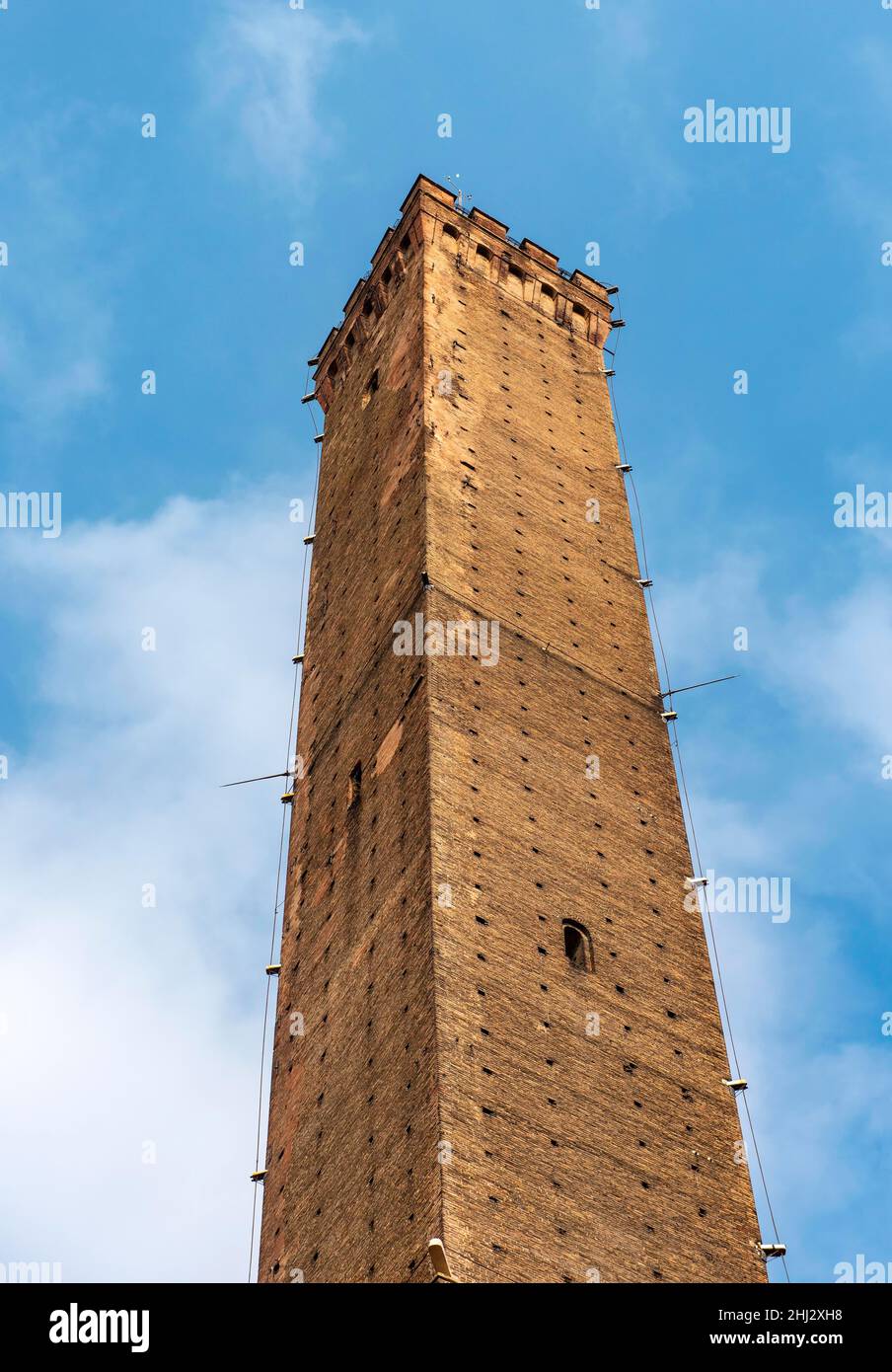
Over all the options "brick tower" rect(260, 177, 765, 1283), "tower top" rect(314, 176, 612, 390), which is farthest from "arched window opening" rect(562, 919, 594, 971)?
"tower top" rect(314, 176, 612, 390)

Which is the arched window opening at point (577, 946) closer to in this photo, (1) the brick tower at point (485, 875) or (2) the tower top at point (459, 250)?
(1) the brick tower at point (485, 875)

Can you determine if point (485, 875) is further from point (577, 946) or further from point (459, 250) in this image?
point (459, 250)

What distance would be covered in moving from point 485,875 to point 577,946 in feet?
3.23

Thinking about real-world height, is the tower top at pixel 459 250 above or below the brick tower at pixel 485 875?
above

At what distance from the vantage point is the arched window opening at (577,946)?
1659 cm

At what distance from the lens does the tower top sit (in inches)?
963

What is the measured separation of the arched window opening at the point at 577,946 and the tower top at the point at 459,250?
1010 cm

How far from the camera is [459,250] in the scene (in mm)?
24359

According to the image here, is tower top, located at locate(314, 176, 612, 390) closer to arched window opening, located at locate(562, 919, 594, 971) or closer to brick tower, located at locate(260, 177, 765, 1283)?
brick tower, located at locate(260, 177, 765, 1283)

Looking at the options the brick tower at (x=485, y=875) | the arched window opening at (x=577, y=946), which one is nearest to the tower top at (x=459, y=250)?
the brick tower at (x=485, y=875)

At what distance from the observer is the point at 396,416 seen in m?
22.2
